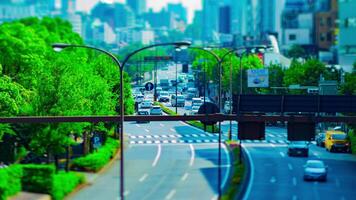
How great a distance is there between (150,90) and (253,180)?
7.89m

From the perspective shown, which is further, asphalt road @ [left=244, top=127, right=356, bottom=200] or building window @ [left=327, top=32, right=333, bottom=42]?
building window @ [left=327, top=32, right=333, bottom=42]

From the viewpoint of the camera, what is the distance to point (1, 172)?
40844 mm

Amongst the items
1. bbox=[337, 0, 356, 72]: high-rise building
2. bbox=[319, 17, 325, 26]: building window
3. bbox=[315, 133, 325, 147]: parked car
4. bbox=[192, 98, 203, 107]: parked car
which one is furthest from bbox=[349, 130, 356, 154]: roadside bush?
bbox=[319, 17, 325, 26]: building window

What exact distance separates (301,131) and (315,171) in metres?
3.64

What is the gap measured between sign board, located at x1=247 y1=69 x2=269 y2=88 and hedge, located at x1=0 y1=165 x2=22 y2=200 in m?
22.6

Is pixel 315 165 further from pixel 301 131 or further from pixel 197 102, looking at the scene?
pixel 197 102

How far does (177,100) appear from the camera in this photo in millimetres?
50156

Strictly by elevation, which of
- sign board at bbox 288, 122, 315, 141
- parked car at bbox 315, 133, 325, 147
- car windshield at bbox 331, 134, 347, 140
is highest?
sign board at bbox 288, 122, 315, 141

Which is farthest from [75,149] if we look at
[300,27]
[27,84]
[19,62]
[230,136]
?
[300,27]

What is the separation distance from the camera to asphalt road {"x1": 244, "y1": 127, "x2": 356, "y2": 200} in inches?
1817

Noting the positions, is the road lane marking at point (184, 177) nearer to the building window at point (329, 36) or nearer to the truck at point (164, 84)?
the truck at point (164, 84)

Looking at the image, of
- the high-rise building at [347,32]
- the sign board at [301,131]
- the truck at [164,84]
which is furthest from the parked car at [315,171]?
the high-rise building at [347,32]

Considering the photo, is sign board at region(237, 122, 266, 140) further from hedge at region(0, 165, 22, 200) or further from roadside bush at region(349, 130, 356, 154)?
hedge at region(0, 165, 22, 200)

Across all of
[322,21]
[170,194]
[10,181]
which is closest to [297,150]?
[170,194]
